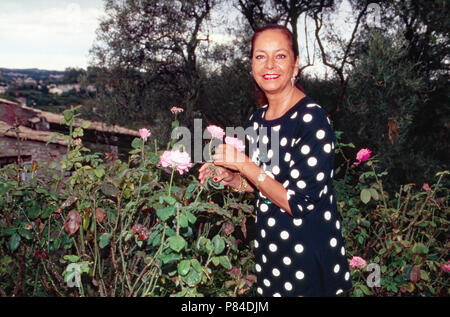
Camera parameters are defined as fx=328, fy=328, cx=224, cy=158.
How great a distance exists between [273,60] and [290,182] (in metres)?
0.69

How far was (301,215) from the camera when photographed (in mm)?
1639

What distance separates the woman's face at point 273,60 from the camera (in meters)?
1.81

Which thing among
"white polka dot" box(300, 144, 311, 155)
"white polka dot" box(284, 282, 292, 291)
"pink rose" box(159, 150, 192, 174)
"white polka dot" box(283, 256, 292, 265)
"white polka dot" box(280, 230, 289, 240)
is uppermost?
"white polka dot" box(300, 144, 311, 155)

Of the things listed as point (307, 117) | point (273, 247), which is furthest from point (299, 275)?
point (307, 117)

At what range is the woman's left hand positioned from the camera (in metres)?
1.69

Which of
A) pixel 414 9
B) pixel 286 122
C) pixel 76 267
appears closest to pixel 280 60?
pixel 286 122

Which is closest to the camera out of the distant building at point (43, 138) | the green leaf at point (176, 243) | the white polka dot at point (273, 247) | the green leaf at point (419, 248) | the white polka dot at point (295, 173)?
the green leaf at point (176, 243)

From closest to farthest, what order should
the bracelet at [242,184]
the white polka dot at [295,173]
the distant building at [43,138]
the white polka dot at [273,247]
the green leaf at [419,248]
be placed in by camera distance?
the white polka dot at [295,173], the white polka dot at [273,247], the bracelet at [242,184], the green leaf at [419,248], the distant building at [43,138]

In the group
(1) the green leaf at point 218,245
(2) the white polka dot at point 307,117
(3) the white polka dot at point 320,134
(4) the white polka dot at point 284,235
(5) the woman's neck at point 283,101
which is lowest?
(1) the green leaf at point 218,245

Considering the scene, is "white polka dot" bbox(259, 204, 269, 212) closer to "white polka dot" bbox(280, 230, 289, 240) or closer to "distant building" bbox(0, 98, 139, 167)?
"white polka dot" bbox(280, 230, 289, 240)

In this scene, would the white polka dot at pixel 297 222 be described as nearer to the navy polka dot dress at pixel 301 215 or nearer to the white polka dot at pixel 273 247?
the navy polka dot dress at pixel 301 215

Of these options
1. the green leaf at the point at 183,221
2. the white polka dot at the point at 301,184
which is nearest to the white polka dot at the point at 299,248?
the white polka dot at the point at 301,184

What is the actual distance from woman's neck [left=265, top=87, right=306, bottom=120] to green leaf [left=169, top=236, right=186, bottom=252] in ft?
2.92

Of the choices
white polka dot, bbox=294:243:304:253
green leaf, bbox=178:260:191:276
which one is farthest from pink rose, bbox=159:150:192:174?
white polka dot, bbox=294:243:304:253
